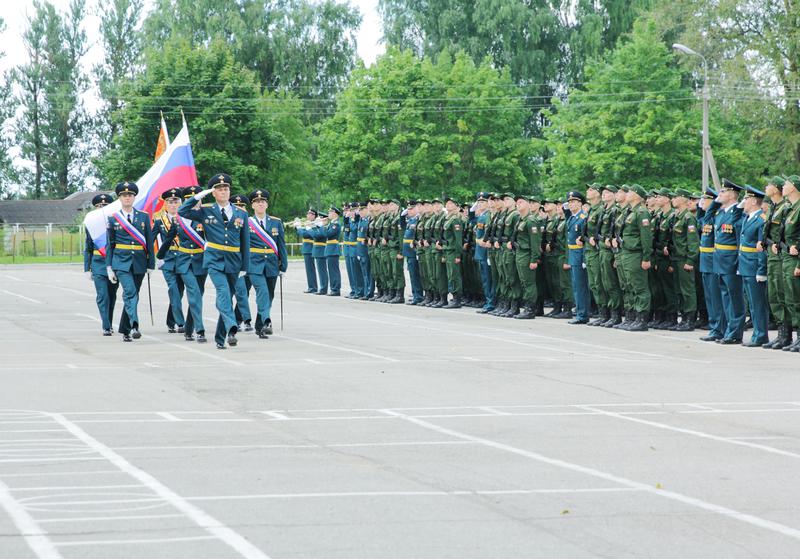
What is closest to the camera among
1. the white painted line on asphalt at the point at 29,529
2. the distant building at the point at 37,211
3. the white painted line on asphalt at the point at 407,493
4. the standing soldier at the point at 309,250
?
the white painted line on asphalt at the point at 29,529

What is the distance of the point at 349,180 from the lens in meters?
67.0

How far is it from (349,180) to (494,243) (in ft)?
139

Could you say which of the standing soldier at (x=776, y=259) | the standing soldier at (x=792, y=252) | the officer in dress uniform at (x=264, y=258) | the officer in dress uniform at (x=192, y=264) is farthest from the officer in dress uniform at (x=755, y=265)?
the officer in dress uniform at (x=192, y=264)

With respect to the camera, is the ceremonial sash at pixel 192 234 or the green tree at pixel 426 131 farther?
the green tree at pixel 426 131

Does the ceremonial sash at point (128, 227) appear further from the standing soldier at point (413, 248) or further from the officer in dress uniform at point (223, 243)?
the standing soldier at point (413, 248)

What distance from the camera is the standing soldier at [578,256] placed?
22.6 m

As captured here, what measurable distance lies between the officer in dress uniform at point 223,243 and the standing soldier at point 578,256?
6404mm

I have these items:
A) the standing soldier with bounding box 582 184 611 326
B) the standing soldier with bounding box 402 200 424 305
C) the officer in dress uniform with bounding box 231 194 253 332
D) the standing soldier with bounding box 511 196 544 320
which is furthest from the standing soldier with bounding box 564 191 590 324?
the standing soldier with bounding box 402 200 424 305

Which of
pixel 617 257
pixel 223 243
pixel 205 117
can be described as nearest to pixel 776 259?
pixel 617 257

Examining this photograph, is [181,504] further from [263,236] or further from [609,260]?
[609,260]

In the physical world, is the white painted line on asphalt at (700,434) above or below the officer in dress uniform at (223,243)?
below

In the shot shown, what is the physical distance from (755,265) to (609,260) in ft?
11.8

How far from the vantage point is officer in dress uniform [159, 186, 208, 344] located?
18.9 meters

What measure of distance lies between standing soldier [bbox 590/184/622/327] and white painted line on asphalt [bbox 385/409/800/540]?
1122 cm
